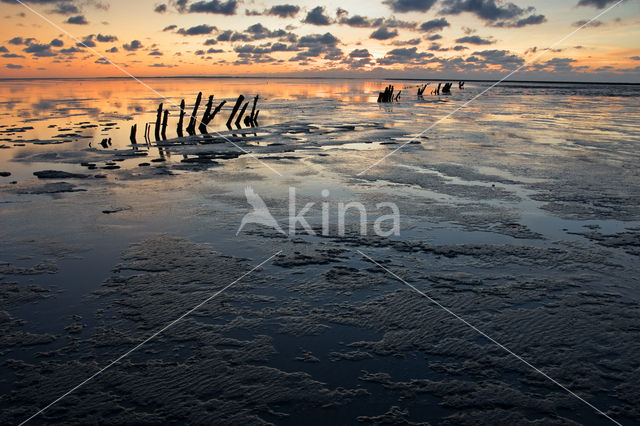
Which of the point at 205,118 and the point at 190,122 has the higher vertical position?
the point at 205,118

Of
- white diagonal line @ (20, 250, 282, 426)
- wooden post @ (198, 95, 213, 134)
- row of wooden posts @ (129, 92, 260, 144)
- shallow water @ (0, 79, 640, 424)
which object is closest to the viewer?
white diagonal line @ (20, 250, 282, 426)

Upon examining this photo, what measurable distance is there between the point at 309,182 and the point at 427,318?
321 inches

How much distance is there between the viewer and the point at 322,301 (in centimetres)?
621

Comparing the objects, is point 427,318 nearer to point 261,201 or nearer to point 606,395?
point 606,395

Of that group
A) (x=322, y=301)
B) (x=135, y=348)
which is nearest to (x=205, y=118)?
(x=322, y=301)

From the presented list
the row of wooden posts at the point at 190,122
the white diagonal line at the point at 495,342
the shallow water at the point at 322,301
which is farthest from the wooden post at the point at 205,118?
the white diagonal line at the point at 495,342

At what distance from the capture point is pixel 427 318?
5.75 metres

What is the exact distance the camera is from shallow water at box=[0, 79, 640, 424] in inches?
169

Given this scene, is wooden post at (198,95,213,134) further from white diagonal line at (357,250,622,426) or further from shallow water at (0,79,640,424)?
white diagonal line at (357,250,622,426)

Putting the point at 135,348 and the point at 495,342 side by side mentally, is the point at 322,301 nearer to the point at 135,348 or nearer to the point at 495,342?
the point at 495,342

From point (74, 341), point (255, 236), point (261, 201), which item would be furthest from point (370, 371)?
point (261, 201)

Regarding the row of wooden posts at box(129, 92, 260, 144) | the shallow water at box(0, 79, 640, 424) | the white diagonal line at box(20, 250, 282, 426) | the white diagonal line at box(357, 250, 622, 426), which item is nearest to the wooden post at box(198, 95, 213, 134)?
the row of wooden posts at box(129, 92, 260, 144)

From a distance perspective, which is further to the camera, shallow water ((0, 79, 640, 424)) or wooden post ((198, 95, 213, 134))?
wooden post ((198, 95, 213, 134))

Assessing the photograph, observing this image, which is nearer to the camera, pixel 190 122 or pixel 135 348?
pixel 135 348
